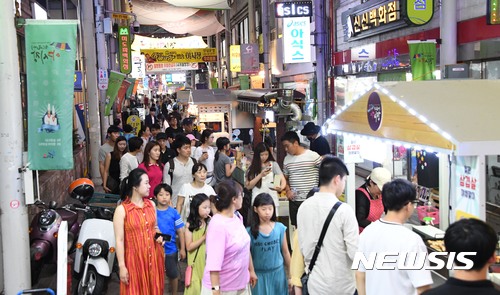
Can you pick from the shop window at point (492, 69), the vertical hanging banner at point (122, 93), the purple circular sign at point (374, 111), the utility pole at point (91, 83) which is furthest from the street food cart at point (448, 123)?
the vertical hanging banner at point (122, 93)

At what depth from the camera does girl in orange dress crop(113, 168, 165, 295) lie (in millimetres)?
5875

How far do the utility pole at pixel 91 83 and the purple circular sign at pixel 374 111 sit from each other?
42.8ft

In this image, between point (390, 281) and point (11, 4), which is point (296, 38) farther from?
point (390, 281)

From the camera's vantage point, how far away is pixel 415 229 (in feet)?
23.8

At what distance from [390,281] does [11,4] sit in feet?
15.7

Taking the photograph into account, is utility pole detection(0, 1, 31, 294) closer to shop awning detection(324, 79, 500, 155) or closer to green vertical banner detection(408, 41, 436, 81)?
shop awning detection(324, 79, 500, 155)

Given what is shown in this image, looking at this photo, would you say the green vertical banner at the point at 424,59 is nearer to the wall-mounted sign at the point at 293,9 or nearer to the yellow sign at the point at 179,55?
the wall-mounted sign at the point at 293,9

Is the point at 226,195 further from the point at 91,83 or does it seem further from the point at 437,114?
the point at 91,83

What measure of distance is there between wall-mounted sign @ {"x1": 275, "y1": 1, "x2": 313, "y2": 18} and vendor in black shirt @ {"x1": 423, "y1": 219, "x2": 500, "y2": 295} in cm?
1756

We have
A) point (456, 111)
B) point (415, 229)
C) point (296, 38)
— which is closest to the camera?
point (456, 111)

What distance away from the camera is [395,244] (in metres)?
4.05

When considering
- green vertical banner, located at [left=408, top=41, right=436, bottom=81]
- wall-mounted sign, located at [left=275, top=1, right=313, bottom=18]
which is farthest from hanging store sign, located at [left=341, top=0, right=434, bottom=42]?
wall-mounted sign, located at [left=275, top=1, right=313, bottom=18]

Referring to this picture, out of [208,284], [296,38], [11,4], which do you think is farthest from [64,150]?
[296,38]

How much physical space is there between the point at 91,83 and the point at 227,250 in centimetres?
1425
